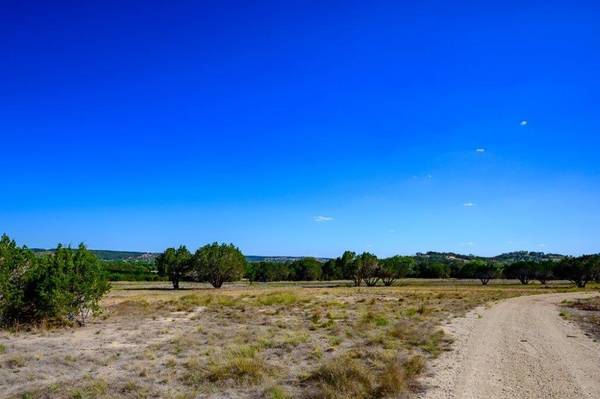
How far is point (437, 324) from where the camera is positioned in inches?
1065

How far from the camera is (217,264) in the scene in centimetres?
7912

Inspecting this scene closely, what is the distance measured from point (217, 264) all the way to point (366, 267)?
3277cm

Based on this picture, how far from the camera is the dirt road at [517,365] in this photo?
1247 centimetres

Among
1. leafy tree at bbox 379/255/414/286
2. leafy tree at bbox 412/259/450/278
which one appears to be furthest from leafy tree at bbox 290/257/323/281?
leafy tree at bbox 412/259/450/278

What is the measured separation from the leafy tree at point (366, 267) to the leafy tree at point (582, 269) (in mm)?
38795

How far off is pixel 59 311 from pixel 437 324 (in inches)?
839

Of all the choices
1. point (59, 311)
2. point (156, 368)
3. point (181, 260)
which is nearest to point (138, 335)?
point (59, 311)

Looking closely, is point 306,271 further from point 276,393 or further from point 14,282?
point 276,393

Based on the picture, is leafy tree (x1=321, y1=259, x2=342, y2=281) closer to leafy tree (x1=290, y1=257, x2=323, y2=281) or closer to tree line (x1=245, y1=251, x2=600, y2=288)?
tree line (x1=245, y1=251, x2=600, y2=288)

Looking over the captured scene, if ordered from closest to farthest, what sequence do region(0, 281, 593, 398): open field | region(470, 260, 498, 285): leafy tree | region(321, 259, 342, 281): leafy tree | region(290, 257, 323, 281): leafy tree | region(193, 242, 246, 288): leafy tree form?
1. region(0, 281, 593, 398): open field
2. region(193, 242, 246, 288): leafy tree
3. region(470, 260, 498, 285): leafy tree
4. region(290, 257, 323, 281): leafy tree
5. region(321, 259, 342, 281): leafy tree

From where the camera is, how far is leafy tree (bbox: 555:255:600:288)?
93812 mm

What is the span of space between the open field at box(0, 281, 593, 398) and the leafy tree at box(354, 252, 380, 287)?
65.2 metres

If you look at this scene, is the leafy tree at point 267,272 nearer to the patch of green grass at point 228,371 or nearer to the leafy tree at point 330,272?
the leafy tree at point 330,272

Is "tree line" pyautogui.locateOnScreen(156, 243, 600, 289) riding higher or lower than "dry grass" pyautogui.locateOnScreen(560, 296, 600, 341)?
higher
